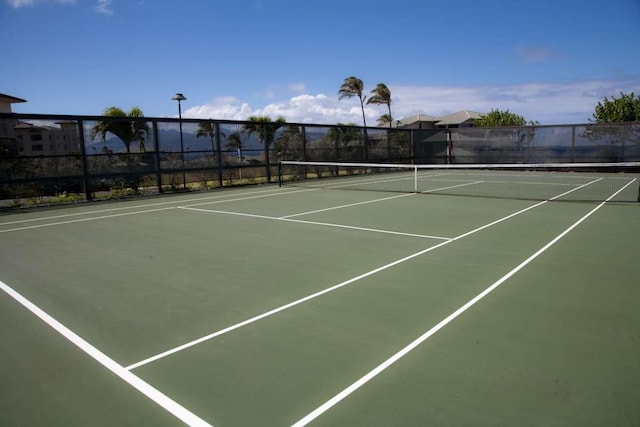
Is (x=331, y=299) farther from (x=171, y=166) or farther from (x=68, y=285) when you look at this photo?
(x=171, y=166)

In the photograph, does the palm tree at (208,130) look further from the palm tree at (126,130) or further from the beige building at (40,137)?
the beige building at (40,137)

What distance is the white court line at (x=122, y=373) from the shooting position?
284cm

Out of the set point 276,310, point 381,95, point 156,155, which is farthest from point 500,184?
point 381,95

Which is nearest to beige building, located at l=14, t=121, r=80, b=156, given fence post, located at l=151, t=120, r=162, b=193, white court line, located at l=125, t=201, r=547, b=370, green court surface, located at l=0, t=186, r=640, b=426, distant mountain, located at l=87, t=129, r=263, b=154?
distant mountain, located at l=87, t=129, r=263, b=154

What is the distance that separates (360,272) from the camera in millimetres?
5906

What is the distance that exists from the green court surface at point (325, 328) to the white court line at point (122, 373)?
1 cm

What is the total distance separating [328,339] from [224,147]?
635 inches

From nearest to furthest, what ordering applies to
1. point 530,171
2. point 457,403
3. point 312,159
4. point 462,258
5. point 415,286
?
point 457,403, point 415,286, point 462,258, point 312,159, point 530,171

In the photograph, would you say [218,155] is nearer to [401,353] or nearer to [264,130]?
[264,130]

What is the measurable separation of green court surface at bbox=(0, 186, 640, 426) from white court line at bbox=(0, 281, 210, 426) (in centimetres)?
1

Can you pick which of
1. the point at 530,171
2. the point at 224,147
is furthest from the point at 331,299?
the point at 530,171

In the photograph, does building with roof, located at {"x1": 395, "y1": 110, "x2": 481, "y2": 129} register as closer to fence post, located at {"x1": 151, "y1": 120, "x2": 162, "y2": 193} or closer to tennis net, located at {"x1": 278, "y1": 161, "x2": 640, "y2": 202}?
tennis net, located at {"x1": 278, "y1": 161, "x2": 640, "y2": 202}

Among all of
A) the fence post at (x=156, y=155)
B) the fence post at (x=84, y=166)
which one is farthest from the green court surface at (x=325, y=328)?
the fence post at (x=156, y=155)

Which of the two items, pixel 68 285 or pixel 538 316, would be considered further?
pixel 68 285
